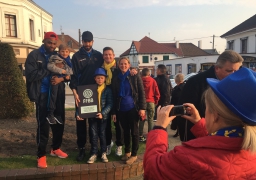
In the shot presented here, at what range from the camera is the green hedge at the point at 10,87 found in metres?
6.22

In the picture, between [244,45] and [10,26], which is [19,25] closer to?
[10,26]

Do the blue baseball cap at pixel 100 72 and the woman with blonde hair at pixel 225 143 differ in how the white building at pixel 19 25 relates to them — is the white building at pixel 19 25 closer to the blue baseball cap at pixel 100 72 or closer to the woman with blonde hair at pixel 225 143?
the blue baseball cap at pixel 100 72

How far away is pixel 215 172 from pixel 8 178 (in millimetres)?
3376

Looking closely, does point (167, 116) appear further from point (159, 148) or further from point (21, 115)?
point (21, 115)

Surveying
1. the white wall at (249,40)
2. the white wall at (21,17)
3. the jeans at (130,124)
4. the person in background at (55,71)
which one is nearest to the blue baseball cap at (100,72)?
the person in background at (55,71)

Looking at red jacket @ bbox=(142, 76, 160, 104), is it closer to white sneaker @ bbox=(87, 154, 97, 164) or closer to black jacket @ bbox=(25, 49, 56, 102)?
white sneaker @ bbox=(87, 154, 97, 164)

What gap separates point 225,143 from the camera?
46.6 inches

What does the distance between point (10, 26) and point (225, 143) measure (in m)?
27.9

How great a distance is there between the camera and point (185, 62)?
32656 millimetres

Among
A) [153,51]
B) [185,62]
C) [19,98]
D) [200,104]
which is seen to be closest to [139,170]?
[200,104]

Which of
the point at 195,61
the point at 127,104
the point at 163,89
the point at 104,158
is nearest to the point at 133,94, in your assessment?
the point at 127,104

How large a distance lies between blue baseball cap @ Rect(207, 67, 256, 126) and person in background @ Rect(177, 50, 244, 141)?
119 cm

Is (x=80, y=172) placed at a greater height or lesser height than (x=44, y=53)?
lesser

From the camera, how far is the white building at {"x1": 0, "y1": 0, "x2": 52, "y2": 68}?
2353cm
